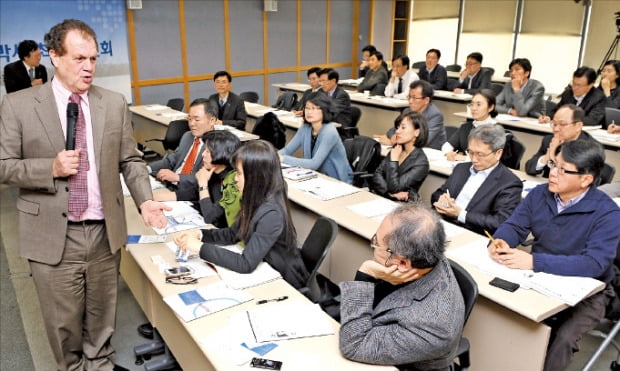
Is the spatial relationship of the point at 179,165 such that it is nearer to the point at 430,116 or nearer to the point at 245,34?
the point at 430,116

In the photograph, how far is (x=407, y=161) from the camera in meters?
3.82

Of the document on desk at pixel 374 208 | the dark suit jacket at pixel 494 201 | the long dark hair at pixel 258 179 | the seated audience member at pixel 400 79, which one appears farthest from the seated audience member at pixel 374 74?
the long dark hair at pixel 258 179

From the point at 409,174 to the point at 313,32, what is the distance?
8059 mm

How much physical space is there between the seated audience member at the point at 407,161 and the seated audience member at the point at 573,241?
118 centimetres

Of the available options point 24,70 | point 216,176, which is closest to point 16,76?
point 24,70

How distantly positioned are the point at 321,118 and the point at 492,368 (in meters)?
2.68

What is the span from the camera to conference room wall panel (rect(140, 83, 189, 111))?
8.93 meters

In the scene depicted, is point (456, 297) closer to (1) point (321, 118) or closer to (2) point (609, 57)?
(1) point (321, 118)

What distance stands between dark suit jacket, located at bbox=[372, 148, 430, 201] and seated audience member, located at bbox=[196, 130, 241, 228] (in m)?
1.29

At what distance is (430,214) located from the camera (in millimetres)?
1746

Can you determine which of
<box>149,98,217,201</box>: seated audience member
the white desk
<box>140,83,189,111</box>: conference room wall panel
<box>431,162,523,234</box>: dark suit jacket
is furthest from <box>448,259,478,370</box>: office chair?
<box>140,83,189,111</box>: conference room wall panel

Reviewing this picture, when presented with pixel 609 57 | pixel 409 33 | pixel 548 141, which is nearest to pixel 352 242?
pixel 548 141

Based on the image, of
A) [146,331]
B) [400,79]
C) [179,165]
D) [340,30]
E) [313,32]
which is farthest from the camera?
[340,30]

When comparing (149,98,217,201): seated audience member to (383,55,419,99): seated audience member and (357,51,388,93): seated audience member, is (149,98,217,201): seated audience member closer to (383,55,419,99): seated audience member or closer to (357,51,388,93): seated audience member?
(383,55,419,99): seated audience member
